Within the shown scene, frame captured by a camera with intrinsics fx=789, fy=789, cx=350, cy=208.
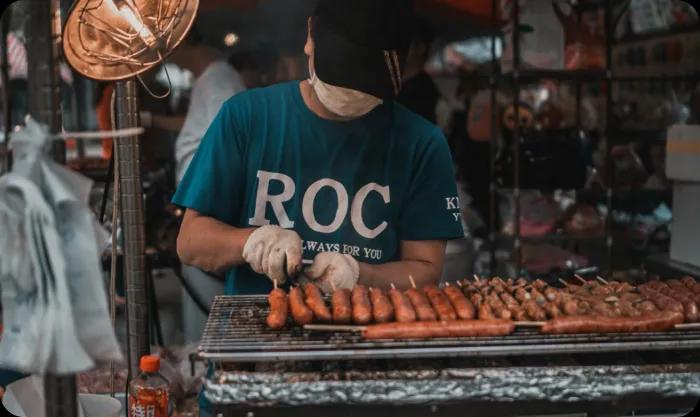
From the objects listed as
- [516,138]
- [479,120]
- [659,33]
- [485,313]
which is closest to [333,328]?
[485,313]

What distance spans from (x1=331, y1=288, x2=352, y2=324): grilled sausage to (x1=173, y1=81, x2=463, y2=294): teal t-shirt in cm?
63

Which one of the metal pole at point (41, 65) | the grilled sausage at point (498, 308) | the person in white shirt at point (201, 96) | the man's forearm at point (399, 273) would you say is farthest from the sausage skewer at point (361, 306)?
the person in white shirt at point (201, 96)

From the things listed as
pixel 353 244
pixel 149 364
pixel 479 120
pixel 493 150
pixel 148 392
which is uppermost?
pixel 479 120

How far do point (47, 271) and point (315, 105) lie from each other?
1881 millimetres

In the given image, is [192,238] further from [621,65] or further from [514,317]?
[621,65]

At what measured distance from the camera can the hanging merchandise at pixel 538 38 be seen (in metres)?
6.28

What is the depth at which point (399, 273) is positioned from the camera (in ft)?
12.0

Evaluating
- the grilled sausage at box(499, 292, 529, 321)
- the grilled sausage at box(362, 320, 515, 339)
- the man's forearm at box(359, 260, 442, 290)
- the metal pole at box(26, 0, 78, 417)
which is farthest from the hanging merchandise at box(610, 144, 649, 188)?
the metal pole at box(26, 0, 78, 417)

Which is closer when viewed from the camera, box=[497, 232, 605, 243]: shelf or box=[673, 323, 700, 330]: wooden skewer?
box=[673, 323, 700, 330]: wooden skewer

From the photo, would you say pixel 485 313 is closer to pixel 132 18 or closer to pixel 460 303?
pixel 460 303

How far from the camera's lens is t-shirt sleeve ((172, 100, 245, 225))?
351 cm

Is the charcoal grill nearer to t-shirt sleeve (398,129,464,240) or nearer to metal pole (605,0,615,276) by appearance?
t-shirt sleeve (398,129,464,240)

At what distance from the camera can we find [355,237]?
3.70 meters

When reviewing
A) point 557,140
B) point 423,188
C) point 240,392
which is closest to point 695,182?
point 557,140
